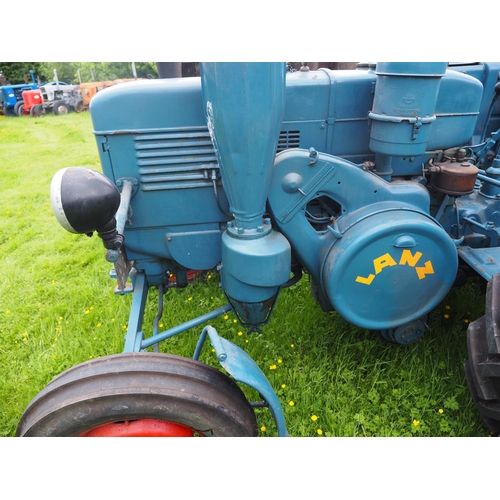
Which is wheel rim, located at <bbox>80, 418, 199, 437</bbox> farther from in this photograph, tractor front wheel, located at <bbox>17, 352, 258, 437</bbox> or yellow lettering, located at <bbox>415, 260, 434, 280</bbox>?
yellow lettering, located at <bbox>415, 260, 434, 280</bbox>

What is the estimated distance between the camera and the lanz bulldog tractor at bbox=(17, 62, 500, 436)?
1431mm

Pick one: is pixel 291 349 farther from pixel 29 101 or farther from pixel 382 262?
pixel 29 101

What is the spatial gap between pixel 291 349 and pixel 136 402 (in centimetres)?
138

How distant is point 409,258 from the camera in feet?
6.23

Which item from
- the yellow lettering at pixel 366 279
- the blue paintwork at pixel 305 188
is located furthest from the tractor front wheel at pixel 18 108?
the yellow lettering at pixel 366 279

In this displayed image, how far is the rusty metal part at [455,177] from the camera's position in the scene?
1.99 m

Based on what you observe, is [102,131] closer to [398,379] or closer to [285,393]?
[285,393]

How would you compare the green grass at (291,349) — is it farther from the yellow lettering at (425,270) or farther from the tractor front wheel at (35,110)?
the tractor front wheel at (35,110)

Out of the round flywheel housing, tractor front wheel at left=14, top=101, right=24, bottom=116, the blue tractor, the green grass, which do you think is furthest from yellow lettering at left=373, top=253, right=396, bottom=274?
tractor front wheel at left=14, top=101, right=24, bottom=116

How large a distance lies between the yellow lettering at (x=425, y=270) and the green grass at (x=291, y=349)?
0.73 m

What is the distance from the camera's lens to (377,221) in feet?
6.09

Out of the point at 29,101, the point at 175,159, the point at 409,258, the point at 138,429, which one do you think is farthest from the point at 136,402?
the point at 29,101

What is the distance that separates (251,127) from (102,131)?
0.70 m

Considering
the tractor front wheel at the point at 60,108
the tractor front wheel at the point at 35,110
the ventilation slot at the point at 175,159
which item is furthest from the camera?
the tractor front wheel at the point at 60,108
